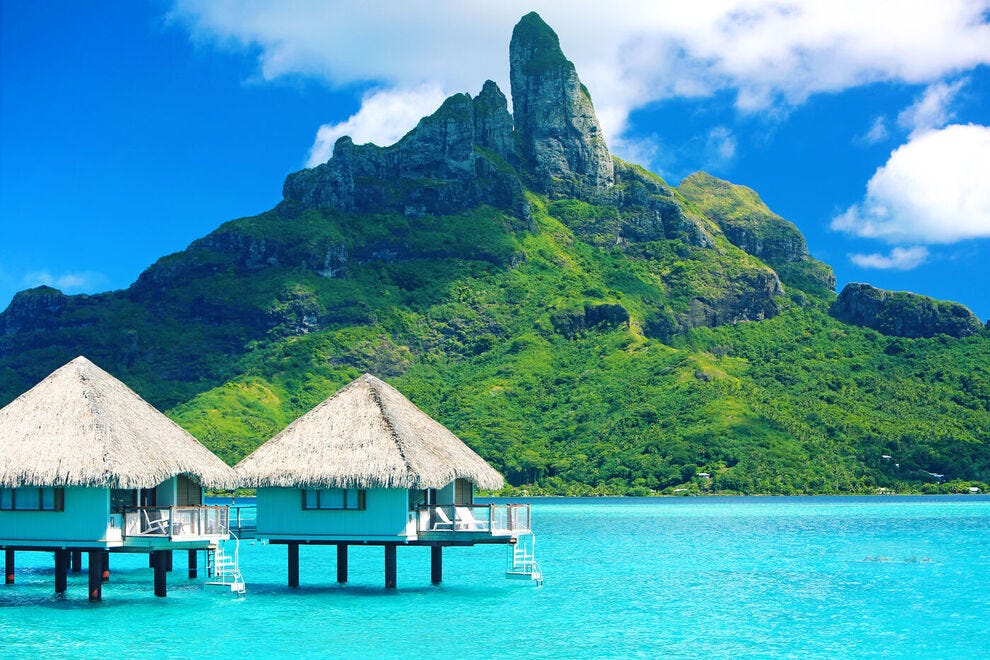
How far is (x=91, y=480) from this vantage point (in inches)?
1325

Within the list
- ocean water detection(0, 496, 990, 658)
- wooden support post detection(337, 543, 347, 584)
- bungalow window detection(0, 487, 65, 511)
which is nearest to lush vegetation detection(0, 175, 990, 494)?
ocean water detection(0, 496, 990, 658)

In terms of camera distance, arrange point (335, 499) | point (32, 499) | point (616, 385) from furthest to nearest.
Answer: point (616, 385)
point (335, 499)
point (32, 499)

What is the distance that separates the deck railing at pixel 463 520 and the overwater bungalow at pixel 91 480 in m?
5.73

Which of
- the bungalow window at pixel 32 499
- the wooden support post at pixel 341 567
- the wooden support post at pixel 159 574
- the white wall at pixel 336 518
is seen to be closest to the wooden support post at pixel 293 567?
the wooden support post at pixel 341 567

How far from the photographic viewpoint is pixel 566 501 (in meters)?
132

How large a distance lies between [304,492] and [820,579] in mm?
20832

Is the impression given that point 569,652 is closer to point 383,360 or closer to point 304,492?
point 304,492

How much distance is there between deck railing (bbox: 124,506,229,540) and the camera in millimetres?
35312

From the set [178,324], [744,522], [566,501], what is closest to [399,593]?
[744,522]

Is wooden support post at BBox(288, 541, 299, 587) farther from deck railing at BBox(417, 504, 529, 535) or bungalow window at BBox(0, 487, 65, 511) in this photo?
bungalow window at BBox(0, 487, 65, 511)

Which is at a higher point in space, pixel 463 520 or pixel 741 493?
pixel 463 520

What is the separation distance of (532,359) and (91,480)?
5327 inches

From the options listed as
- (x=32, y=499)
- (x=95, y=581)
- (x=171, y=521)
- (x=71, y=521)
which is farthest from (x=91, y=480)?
(x=95, y=581)

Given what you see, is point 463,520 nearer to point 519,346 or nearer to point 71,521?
point 71,521
